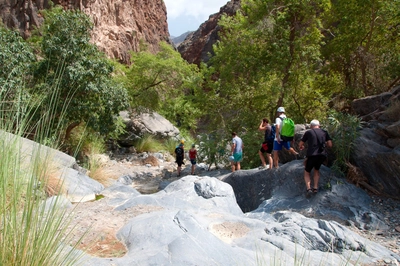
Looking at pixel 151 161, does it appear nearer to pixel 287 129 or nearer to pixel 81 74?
pixel 81 74

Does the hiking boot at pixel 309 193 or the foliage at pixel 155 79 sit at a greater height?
the foliage at pixel 155 79

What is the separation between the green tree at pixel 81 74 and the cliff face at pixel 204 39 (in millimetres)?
31036

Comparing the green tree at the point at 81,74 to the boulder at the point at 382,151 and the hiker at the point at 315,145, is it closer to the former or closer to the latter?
the hiker at the point at 315,145

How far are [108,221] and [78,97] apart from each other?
8.28 m

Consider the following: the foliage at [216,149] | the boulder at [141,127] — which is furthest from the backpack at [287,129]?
the boulder at [141,127]

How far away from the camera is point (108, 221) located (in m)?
4.88

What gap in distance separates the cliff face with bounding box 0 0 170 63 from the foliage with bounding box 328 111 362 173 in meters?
19.8

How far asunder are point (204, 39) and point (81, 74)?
3643cm

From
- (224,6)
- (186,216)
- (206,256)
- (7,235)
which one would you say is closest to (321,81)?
(186,216)

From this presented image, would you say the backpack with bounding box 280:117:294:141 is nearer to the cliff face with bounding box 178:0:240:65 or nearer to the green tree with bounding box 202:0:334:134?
the green tree with bounding box 202:0:334:134

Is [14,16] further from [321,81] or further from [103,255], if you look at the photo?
[103,255]

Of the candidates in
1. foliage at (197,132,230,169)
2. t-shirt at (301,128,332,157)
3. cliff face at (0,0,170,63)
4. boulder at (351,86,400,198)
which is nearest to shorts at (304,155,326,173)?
t-shirt at (301,128,332,157)

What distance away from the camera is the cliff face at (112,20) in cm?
2238

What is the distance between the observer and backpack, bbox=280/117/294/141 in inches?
308
